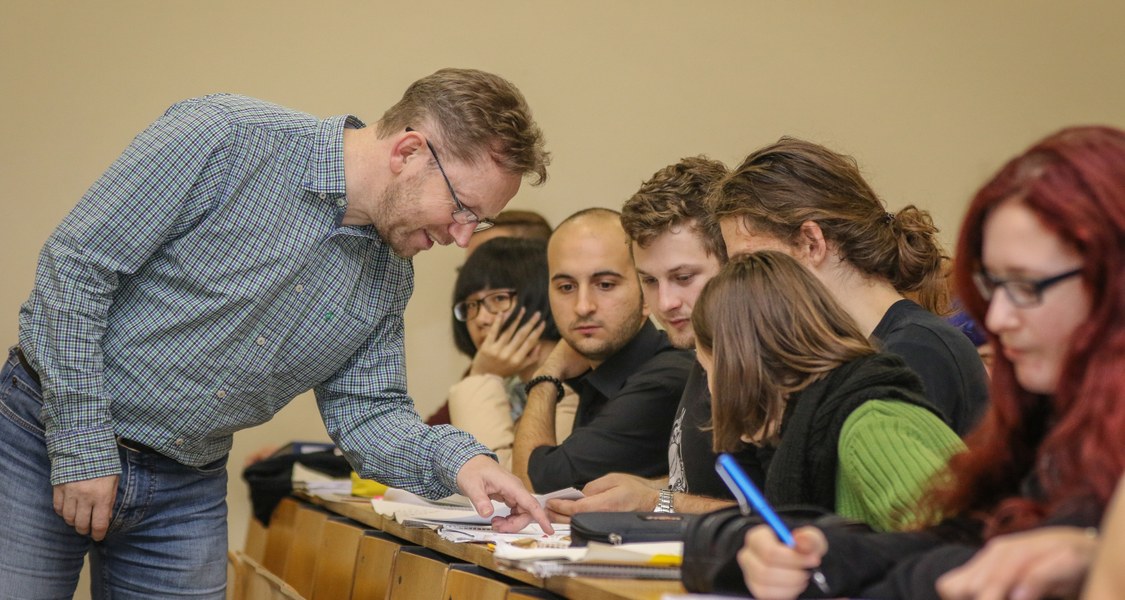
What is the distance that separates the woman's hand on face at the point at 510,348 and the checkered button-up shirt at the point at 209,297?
1264 millimetres

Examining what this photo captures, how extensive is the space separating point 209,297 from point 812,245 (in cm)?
102

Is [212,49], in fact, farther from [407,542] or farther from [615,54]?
[407,542]

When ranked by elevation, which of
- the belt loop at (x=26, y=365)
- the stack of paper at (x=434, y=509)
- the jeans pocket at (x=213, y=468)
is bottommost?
the stack of paper at (x=434, y=509)

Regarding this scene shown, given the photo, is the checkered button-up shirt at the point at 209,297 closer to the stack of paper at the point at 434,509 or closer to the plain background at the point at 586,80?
the stack of paper at the point at 434,509

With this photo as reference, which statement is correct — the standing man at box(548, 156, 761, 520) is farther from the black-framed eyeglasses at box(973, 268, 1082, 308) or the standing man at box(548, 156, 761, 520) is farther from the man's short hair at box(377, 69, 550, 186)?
the black-framed eyeglasses at box(973, 268, 1082, 308)

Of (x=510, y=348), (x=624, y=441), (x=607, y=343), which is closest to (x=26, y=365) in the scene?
(x=624, y=441)

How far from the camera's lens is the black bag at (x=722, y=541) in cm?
115

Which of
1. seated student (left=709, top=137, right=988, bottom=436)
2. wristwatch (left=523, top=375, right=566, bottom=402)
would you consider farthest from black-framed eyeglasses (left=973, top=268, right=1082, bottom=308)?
wristwatch (left=523, top=375, right=566, bottom=402)

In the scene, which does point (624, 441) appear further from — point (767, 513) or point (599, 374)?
point (767, 513)

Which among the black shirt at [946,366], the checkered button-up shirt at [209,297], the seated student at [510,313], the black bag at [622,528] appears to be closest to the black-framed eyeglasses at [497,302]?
the seated student at [510,313]

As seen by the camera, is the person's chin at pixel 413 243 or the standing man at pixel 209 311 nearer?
the standing man at pixel 209 311

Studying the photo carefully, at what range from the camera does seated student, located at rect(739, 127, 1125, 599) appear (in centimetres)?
91

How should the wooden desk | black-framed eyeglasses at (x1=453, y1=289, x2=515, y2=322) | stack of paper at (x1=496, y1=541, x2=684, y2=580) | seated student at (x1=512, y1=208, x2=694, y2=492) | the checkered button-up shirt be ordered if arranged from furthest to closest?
black-framed eyeglasses at (x1=453, y1=289, x2=515, y2=322) < seated student at (x1=512, y1=208, x2=694, y2=492) < the checkered button-up shirt < stack of paper at (x1=496, y1=541, x2=684, y2=580) < the wooden desk

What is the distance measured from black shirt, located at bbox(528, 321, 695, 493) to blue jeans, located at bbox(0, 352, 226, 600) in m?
0.82
